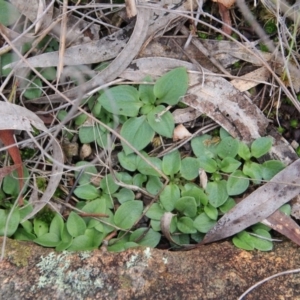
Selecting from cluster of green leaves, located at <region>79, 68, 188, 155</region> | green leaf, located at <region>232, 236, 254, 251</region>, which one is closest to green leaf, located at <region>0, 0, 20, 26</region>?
cluster of green leaves, located at <region>79, 68, 188, 155</region>

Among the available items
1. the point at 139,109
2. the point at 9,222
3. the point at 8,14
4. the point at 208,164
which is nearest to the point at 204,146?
the point at 208,164

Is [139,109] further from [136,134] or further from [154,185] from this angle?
[154,185]

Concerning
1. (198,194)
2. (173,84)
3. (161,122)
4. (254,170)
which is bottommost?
(198,194)

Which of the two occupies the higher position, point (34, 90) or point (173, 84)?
point (173, 84)

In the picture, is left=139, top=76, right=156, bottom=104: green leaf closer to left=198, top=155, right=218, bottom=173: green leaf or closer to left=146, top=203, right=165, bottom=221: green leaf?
left=198, top=155, right=218, bottom=173: green leaf

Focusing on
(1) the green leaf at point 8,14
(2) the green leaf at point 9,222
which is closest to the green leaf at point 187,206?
(2) the green leaf at point 9,222

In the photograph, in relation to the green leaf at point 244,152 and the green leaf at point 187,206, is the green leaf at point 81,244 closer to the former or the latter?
the green leaf at point 187,206
